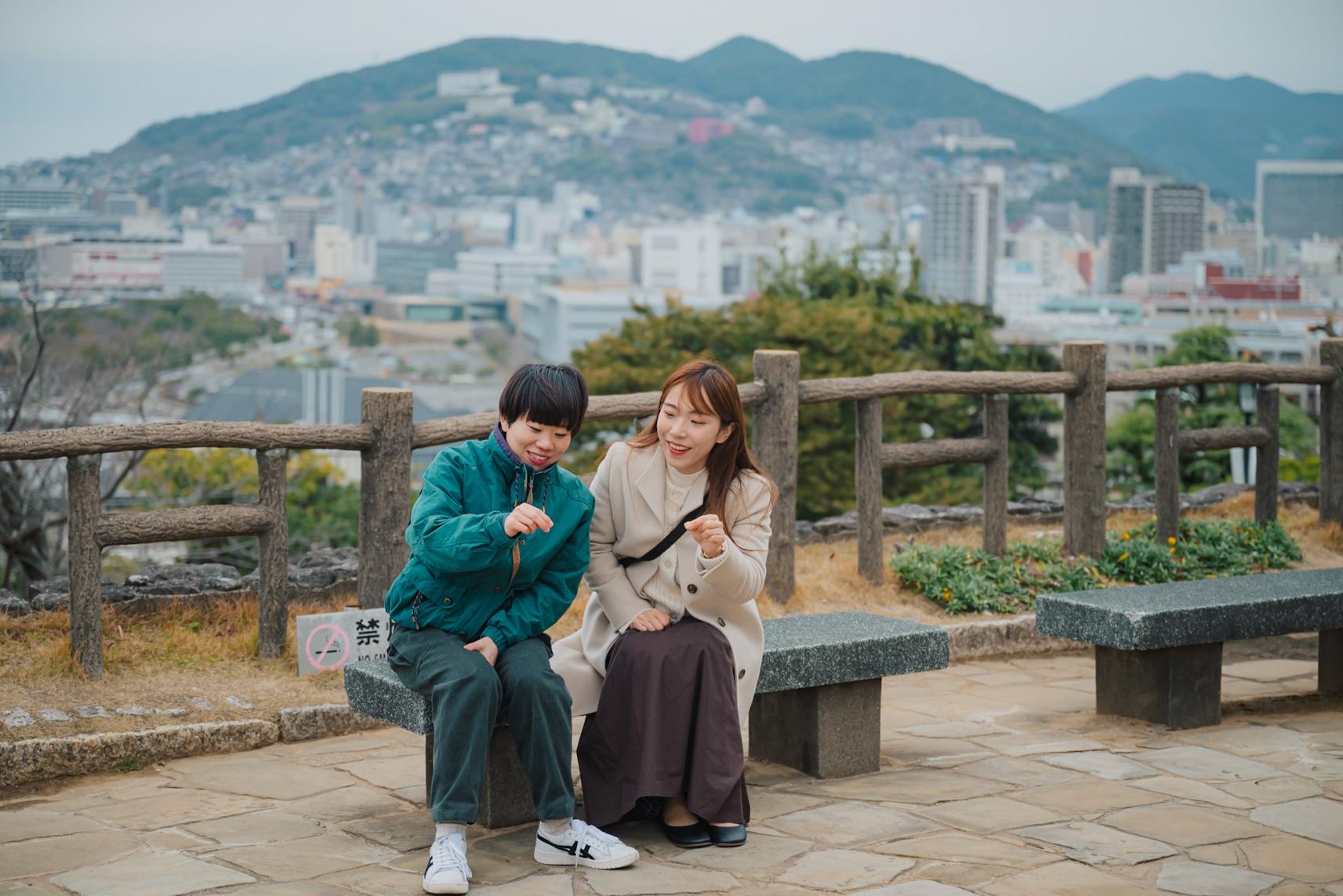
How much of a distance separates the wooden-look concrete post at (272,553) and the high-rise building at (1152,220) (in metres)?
159

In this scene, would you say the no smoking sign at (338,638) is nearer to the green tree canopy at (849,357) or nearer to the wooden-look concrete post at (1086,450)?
the wooden-look concrete post at (1086,450)

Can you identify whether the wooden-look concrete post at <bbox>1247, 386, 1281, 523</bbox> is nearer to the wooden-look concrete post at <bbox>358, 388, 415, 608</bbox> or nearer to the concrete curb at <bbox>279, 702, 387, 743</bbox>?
the wooden-look concrete post at <bbox>358, 388, 415, 608</bbox>

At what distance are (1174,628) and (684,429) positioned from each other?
1910mm

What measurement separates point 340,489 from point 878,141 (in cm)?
15843

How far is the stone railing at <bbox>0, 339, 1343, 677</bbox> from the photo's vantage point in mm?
4516

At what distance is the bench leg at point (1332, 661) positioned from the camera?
16.4 ft

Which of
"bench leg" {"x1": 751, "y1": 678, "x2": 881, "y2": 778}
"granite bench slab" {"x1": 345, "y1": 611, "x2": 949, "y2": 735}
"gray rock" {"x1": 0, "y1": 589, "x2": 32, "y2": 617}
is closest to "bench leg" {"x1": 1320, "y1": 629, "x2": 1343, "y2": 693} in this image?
"granite bench slab" {"x1": 345, "y1": 611, "x2": 949, "y2": 735}

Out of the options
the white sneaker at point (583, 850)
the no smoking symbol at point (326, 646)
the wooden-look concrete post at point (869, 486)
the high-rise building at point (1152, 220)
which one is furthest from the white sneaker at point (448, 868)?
the high-rise building at point (1152, 220)

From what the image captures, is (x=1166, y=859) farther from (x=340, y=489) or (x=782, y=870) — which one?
(x=340, y=489)

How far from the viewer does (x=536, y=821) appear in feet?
11.4

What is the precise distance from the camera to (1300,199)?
496 feet

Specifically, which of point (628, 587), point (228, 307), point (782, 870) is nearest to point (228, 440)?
point (628, 587)

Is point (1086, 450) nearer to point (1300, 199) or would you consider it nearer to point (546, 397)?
point (546, 397)

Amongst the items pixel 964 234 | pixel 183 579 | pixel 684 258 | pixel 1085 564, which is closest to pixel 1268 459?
pixel 1085 564
